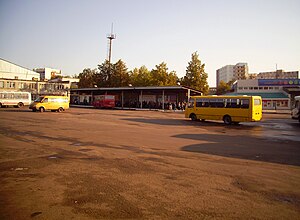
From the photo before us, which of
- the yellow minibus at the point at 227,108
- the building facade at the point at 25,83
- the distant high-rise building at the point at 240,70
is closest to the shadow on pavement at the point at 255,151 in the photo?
the yellow minibus at the point at 227,108

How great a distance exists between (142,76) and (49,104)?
37.0m

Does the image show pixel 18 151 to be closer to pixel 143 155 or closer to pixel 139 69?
pixel 143 155

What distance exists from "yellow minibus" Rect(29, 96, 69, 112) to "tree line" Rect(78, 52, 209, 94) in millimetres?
24909

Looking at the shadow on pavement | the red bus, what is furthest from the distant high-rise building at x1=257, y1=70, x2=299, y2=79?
the shadow on pavement

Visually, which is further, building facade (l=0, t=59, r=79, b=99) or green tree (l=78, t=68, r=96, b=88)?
green tree (l=78, t=68, r=96, b=88)

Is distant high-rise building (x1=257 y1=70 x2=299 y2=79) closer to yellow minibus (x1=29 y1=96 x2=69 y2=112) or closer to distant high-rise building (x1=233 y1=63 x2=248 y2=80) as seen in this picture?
distant high-rise building (x1=233 y1=63 x2=248 y2=80)

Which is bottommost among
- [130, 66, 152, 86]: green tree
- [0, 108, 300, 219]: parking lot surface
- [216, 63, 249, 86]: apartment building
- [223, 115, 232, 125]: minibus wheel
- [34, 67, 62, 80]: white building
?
[0, 108, 300, 219]: parking lot surface

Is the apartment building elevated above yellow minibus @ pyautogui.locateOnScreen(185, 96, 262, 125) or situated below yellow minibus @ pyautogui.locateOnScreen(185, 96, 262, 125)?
above

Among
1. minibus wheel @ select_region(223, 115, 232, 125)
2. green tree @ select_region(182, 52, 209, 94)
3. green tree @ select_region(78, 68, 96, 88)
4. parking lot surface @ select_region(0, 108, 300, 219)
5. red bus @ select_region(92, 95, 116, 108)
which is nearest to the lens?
parking lot surface @ select_region(0, 108, 300, 219)

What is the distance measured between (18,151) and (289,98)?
57883mm

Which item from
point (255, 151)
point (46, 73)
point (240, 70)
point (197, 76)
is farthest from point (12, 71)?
point (240, 70)

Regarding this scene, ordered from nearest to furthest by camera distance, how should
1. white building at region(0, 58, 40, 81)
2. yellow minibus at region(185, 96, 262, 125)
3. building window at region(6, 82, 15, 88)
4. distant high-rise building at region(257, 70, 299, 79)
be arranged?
yellow minibus at region(185, 96, 262, 125)
building window at region(6, 82, 15, 88)
white building at region(0, 58, 40, 81)
distant high-rise building at region(257, 70, 299, 79)

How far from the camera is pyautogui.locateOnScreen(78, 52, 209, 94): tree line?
163ft

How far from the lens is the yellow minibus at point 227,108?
18.1 metres
